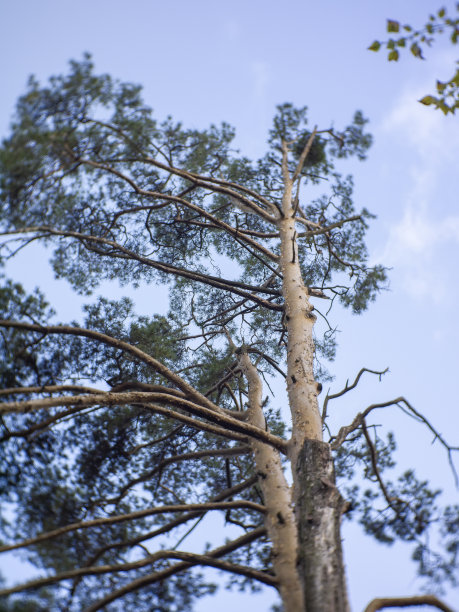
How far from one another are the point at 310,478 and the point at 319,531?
0.45 metres

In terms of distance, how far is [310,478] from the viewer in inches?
144

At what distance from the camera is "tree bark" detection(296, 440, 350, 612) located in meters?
2.93

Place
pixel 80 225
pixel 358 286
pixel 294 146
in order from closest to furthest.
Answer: pixel 80 225, pixel 358 286, pixel 294 146

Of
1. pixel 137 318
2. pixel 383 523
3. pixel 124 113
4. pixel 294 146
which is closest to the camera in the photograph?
pixel 383 523

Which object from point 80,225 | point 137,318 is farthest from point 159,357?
point 80,225

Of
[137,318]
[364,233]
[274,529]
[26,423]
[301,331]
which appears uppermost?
[364,233]

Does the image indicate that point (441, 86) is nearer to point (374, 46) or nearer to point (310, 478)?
point (374, 46)

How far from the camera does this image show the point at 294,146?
8094 millimetres

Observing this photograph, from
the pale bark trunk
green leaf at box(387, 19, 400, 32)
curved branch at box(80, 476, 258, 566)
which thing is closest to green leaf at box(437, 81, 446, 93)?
green leaf at box(387, 19, 400, 32)

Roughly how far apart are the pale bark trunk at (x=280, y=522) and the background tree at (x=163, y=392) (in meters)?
0.01

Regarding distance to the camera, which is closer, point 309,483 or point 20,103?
point 309,483

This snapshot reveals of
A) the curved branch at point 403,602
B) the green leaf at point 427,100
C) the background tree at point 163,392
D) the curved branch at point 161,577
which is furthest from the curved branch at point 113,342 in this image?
the green leaf at point 427,100

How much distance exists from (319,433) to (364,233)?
14.1 ft

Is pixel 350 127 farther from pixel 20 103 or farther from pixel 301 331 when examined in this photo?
pixel 20 103
